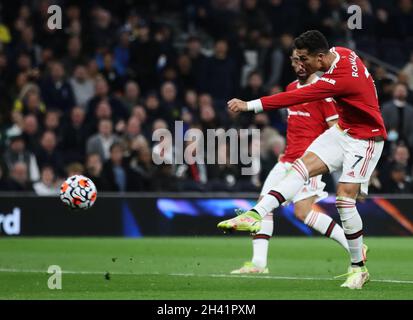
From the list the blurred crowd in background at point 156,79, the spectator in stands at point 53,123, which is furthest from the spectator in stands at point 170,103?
the spectator in stands at point 53,123

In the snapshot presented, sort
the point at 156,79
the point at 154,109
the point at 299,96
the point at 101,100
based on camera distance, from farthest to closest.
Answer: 1. the point at 156,79
2. the point at 154,109
3. the point at 101,100
4. the point at 299,96

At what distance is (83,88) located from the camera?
2094 cm

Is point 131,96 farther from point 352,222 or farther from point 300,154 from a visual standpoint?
point 352,222

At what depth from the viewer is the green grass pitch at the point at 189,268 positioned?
995cm

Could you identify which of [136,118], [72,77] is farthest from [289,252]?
[72,77]

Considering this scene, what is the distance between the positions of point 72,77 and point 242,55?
340 cm

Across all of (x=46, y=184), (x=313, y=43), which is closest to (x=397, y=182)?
(x=46, y=184)

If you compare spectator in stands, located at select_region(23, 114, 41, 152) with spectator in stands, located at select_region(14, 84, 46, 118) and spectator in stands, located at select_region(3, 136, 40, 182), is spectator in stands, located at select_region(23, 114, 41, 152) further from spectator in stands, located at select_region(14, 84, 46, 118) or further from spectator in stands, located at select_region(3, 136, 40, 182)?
spectator in stands, located at select_region(14, 84, 46, 118)

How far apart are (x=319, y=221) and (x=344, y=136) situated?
150 cm

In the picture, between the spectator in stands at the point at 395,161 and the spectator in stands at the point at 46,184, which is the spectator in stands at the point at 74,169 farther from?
the spectator in stands at the point at 395,161

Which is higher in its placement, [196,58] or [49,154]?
[196,58]

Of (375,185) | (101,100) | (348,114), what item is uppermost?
(348,114)

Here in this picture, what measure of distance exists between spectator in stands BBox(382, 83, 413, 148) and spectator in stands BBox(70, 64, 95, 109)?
17.9ft
